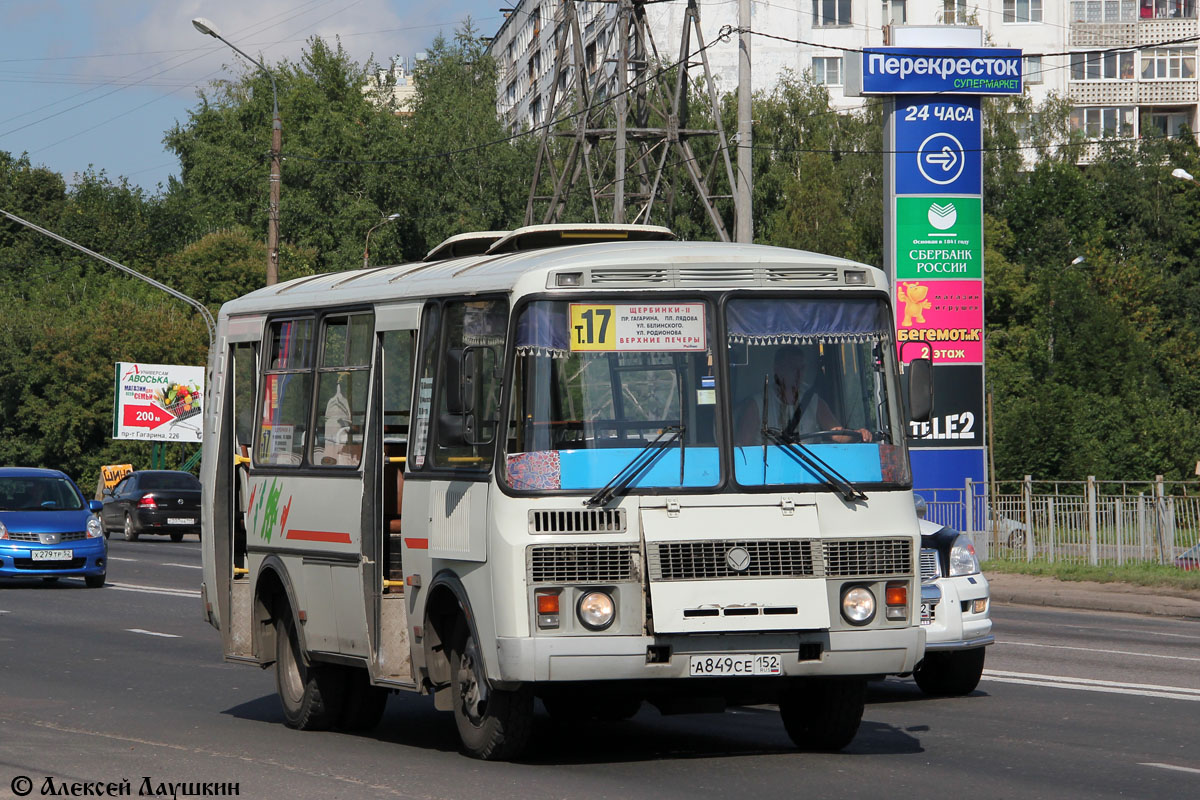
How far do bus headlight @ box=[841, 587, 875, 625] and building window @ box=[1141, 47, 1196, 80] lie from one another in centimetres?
7706

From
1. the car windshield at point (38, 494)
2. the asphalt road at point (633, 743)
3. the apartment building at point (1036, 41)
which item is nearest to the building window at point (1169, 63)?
the apartment building at point (1036, 41)

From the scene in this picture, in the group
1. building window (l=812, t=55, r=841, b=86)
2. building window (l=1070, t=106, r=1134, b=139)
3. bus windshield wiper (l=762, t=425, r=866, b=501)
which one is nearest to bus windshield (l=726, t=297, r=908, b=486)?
bus windshield wiper (l=762, t=425, r=866, b=501)

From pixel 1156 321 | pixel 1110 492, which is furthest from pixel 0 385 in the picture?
pixel 1110 492

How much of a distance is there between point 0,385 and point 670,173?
94.3 ft

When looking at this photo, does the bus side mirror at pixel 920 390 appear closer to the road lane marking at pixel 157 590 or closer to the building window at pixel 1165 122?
the road lane marking at pixel 157 590

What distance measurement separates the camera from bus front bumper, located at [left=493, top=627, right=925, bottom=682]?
28.9 ft

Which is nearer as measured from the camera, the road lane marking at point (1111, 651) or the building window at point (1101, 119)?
the road lane marking at point (1111, 651)

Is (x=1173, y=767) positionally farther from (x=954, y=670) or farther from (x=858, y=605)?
(x=954, y=670)

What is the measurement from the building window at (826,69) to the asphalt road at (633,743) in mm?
63925

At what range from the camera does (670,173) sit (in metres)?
68.4

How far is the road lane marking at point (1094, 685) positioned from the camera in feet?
42.0

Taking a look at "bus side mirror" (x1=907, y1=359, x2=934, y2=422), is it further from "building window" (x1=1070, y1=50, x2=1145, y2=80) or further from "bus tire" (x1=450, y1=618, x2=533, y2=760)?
"building window" (x1=1070, y1=50, x2=1145, y2=80)

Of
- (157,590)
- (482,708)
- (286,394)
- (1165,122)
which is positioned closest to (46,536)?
(157,590)

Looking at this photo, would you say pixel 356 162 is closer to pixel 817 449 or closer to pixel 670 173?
pixel 670 173
